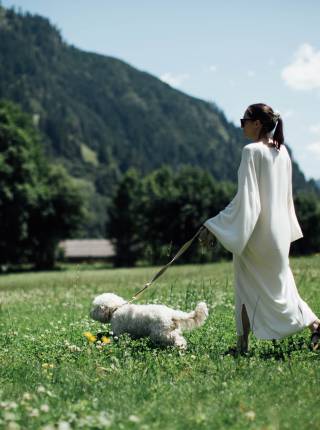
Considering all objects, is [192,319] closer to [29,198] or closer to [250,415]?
[250,415]

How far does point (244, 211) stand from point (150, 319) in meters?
2.16

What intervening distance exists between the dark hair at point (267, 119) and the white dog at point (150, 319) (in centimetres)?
250

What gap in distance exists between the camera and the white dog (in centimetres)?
830

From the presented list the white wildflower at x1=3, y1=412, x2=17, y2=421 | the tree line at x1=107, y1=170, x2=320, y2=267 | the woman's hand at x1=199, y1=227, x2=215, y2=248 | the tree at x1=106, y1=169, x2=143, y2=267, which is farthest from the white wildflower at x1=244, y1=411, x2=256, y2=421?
the tree at x1=106, y1=169, x2=143, y2=267

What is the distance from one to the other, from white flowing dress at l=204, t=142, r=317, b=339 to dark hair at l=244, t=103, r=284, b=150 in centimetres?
20

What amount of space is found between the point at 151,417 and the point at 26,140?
57.0 metres

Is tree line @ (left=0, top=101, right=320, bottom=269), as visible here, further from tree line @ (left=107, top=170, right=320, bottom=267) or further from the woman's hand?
the woman's hand

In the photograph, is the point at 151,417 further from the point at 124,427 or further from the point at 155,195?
the point at 155,195

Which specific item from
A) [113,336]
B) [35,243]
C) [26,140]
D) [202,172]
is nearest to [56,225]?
[35,243]

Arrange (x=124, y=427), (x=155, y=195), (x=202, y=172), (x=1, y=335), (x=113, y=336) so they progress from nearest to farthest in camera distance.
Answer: (x=124, y=427) → (x=113, y=336) → (x=1, y=335) → (x=155, y=195) → (x=202, y=172)

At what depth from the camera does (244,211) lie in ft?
24.7

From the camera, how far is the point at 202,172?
9669cm

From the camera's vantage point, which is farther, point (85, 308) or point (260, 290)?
point (85, 308)

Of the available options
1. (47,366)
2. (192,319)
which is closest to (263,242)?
(192,319)
